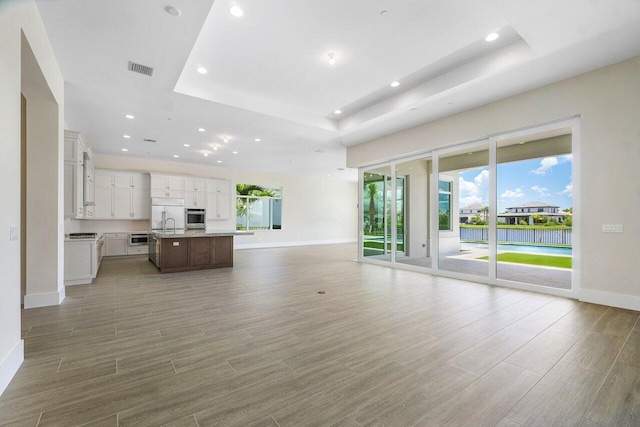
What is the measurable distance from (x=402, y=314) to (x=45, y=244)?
15.5 ft

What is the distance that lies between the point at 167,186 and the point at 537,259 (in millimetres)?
10185

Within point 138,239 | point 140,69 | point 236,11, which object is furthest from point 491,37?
point 138,239

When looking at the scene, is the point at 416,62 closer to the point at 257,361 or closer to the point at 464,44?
the point at 464,44

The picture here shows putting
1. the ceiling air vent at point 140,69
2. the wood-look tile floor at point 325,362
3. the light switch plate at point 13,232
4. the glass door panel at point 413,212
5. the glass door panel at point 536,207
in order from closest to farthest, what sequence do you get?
the wood-look tile floor at point 325,362 < the light switch plate at point 13,232 < the ceiling air vent at point 140,69 < the glass door panel at point 536,207 < the glass door panel at point 413,212

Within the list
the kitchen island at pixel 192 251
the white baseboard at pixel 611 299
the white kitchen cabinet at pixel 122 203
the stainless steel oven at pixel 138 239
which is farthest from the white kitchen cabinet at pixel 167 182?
the white baseboard at pixel 611 299

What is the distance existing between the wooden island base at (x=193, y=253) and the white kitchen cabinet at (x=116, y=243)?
314 centimetres

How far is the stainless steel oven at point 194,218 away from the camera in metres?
9.54

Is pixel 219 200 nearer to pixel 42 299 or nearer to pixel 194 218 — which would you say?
pixel 194 218

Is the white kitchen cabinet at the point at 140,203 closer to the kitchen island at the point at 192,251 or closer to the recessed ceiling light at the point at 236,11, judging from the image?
the kitchen island at the point at 192,251

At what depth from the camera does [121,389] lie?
193 centimetres

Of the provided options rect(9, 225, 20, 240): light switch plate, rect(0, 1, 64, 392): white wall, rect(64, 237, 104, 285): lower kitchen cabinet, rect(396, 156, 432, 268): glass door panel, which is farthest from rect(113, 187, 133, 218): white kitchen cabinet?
rect(396, 156, 432, 268): glass door panel

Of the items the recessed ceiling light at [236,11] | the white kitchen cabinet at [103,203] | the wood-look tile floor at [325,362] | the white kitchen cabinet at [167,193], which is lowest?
the wood-look tile floor at [325,362]

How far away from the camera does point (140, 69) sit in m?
3.91

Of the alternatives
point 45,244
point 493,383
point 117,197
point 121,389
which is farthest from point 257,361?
point 117,197
